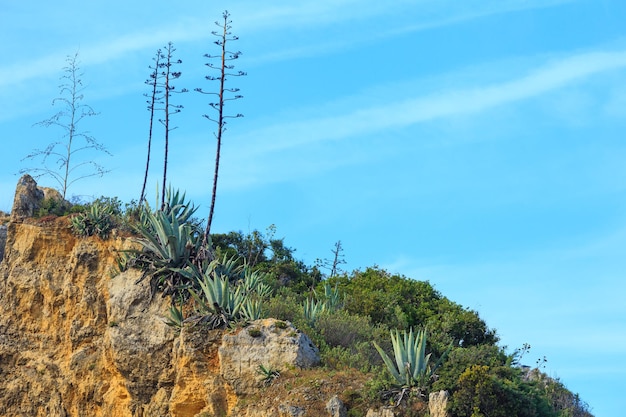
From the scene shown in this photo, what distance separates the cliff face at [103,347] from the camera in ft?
89.5

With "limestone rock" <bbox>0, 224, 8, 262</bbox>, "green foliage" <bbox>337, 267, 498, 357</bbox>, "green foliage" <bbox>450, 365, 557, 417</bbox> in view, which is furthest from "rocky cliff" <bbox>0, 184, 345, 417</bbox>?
"green foliage" <bbox>337, 267, 498, 357</bbox>

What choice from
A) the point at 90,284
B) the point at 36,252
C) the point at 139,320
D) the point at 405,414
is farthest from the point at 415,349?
the point at 36,252

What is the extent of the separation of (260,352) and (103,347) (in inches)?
276

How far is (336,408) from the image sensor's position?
24.6 m

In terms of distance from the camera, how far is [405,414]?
78.5ft

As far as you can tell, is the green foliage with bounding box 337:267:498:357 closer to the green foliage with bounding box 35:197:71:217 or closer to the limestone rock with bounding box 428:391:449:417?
the limestone rock with bounding box 428:391:449:417

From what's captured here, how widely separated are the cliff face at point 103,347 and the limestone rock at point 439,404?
2610 millimetres

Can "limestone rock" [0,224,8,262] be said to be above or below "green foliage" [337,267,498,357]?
above

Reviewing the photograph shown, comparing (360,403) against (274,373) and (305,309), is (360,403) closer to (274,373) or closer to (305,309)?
(274,373)

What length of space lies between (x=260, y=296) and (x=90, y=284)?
6.76 meters

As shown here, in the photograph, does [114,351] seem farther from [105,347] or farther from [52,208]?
[52,208]

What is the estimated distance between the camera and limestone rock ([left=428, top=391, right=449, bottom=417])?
23.4 m

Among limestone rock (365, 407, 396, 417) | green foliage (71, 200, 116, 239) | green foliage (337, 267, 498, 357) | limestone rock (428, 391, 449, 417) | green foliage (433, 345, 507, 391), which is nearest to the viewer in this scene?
limestone rock (428, 391, 449, 417)

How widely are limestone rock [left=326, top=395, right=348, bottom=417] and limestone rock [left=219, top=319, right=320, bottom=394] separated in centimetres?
219
